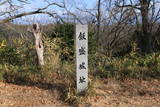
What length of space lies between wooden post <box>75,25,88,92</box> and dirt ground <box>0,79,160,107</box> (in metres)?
0.34

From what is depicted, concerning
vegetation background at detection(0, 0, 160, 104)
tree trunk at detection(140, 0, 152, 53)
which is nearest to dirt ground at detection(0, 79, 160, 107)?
vegetation background at detection(0, 0, 160, 104)

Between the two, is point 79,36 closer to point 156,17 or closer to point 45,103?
point 45,103

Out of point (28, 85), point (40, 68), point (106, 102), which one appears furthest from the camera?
point (40, 68)

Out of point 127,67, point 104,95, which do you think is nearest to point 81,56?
point 104,95

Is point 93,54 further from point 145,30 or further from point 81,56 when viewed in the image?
point 145,30

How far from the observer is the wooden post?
23.0ft

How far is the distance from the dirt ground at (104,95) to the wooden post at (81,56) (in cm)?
34

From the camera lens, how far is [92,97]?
710 cm

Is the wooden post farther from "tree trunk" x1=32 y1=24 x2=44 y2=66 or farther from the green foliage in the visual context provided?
"tree trunk" x1=32 y1=24 x2=44 y2=66

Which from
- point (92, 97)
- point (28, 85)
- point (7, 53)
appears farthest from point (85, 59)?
point (7, 53)

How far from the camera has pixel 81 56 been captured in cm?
706

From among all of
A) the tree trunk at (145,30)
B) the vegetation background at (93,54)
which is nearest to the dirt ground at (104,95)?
the vegetation background at (93,54)

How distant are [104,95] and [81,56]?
99cm

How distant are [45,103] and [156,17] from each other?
1055 centimetres
